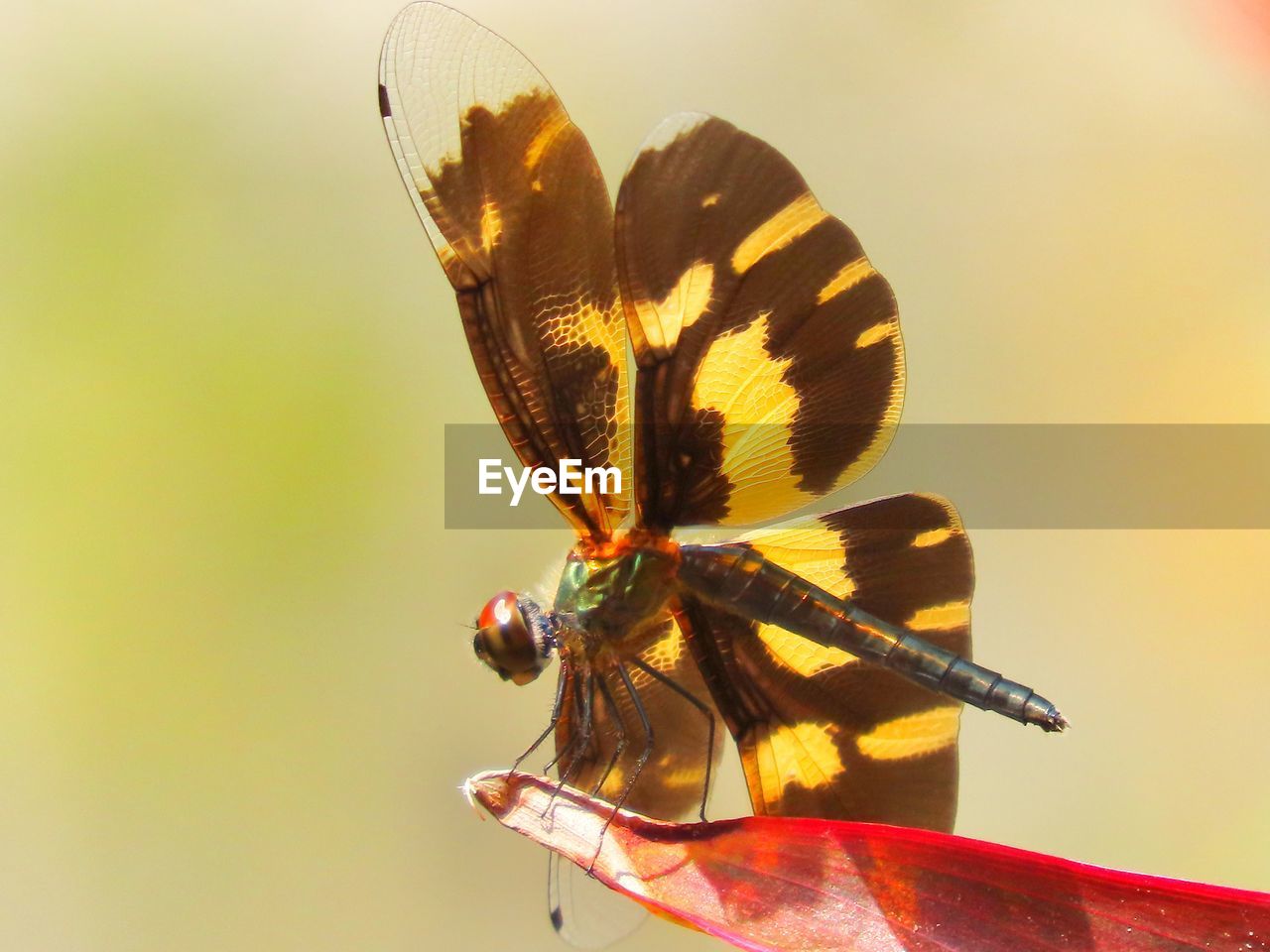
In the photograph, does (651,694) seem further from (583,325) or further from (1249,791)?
(1249,791)

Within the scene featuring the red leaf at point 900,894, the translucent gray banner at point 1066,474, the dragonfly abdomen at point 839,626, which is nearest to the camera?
the red leaf at point 900,894

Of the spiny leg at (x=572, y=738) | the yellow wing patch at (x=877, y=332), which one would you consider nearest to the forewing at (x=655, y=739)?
the spiny leg at (x=572, y=738)

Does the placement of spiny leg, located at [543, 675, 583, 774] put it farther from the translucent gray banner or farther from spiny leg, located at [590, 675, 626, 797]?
the translucent gray banner

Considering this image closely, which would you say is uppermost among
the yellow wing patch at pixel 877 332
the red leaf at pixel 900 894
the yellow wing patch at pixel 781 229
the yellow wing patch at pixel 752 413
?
the yellow wing patch at pixel 781 229

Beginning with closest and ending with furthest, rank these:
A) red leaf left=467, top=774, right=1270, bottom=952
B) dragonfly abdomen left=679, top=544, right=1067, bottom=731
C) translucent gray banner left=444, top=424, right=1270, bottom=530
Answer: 1. red leaf left=467, top=774, right=1270, bottom=952
2. dragonfly abdomen left=679, top=544, right=1067, bottom=731
3. translucent gray banner left=444, top=424, right=1270, bottom=530

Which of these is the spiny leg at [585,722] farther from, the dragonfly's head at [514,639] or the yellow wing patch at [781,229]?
the yellow wing patch at [781,229]

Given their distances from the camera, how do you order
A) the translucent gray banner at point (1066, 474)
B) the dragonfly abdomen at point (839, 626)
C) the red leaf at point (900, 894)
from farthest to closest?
the translucent gray banner at point (1066, 474), the dragonfly abdomen at point (839, 626), the red leaf at point (900, 894)

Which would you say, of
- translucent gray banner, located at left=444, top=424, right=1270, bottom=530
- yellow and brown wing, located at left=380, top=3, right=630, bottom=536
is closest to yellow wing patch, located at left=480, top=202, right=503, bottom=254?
yellow and brown wing, located at left=380, top=3, right=630, bottom=536
